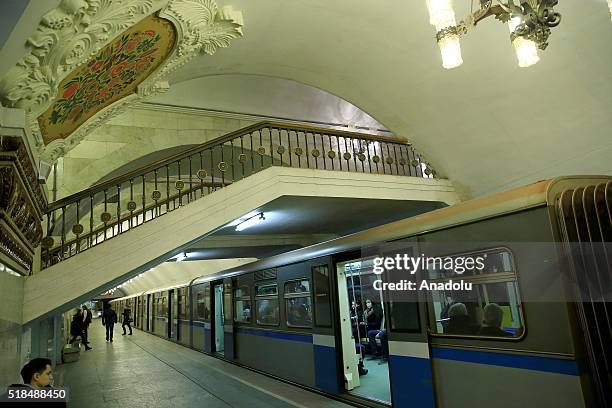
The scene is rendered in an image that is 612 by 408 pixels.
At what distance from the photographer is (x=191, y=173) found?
8.09 meters

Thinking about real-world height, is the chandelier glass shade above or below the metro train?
above

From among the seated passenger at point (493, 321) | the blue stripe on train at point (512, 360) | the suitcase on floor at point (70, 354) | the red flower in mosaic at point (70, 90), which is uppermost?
the red flower in mosaic at point (70, 90)

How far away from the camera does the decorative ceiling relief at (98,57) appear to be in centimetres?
330

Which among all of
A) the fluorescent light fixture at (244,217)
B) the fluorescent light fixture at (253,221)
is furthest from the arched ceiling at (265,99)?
the fluorescent light fixture at (244,217)

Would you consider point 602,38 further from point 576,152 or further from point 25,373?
point 25,373

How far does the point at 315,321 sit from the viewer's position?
665cm

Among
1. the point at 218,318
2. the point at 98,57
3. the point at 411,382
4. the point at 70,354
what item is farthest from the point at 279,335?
the point at 70,354

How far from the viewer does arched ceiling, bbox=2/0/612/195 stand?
A: 625 centimetres

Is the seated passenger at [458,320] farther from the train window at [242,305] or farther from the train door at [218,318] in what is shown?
the train door at [218,318]

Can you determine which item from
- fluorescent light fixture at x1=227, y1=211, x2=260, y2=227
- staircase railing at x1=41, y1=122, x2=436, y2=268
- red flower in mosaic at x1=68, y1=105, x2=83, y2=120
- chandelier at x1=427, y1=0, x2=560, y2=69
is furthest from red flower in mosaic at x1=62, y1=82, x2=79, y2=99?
chandelier at x1=427, y1=0, x2=560, y2=69

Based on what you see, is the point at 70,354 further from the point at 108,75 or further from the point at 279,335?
the point at 108,75

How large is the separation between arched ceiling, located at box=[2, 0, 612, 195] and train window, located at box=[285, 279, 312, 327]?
4.09 m

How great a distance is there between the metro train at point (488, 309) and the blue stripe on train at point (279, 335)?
5 cm

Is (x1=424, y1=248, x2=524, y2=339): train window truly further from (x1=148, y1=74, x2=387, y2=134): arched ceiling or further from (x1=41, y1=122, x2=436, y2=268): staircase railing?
(x1=148, y1=74, x2=387, y2=134): arched ceiling
